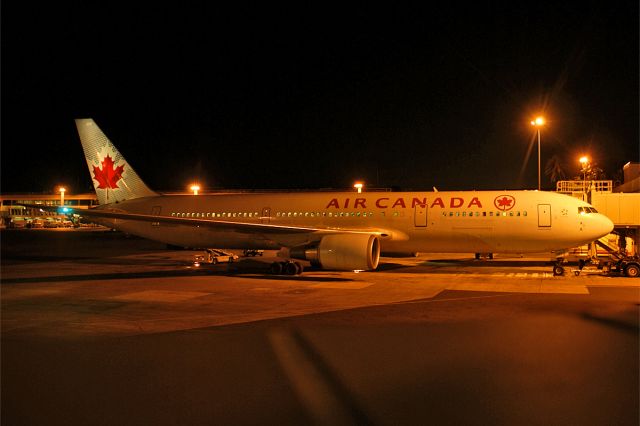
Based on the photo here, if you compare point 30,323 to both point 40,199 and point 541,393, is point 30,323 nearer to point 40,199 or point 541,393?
point 541,393

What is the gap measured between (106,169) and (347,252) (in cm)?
1382

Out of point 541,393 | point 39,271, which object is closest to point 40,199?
point 39,271

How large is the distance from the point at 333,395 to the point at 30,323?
813 centimetres

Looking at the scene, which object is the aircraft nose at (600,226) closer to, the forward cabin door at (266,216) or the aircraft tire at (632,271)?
the aircraft tire at (632,271)

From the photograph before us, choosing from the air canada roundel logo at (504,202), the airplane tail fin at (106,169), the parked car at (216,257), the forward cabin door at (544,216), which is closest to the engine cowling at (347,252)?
the air canada roundel logo at (504,202)

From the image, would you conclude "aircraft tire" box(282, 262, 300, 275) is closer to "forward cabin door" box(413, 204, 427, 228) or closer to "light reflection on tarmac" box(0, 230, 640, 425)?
"light reflection on tarmac" box(0, 230, 640, 425)

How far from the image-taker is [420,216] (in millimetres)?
21656

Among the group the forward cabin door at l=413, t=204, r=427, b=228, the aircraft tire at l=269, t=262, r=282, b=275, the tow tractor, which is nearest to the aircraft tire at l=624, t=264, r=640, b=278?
the tow tractor

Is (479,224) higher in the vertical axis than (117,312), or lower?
higher

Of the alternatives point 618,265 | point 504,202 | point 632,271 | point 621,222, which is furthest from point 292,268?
point 621,222

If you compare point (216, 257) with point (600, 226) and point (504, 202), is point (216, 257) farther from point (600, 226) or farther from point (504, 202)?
point (600, 226)

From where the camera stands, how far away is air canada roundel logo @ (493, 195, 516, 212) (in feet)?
68.0

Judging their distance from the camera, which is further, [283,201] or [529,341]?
[283,201]

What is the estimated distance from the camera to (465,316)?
39.9ft
